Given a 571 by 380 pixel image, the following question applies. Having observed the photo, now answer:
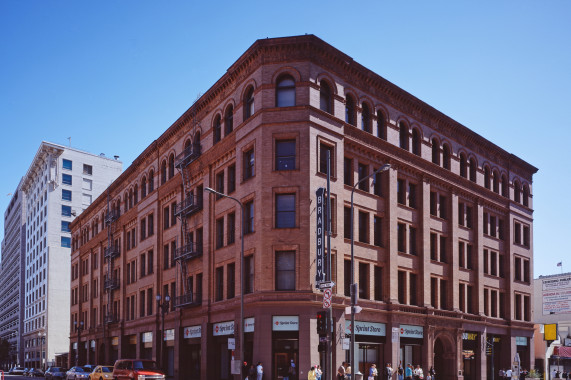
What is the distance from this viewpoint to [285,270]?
36.2 m

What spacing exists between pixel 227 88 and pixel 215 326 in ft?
52.2

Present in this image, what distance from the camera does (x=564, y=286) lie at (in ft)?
207

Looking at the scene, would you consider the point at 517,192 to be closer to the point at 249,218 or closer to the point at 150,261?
the point at 249,218

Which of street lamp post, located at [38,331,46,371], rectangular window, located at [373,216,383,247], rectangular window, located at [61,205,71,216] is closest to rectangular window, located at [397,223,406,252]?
rectangular window, located at [373,216,383,247]

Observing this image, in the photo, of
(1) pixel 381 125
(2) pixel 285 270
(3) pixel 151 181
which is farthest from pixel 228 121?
(3) pixel 151 181

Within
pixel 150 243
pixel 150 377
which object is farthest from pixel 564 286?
pixel 150 377

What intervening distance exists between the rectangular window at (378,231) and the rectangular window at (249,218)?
8493 millimetres

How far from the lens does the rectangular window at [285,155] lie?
37.2m

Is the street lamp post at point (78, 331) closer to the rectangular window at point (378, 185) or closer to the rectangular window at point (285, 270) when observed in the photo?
the rectangular window at point (285, 270)

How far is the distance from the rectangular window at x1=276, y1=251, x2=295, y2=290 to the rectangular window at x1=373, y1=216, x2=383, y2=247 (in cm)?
789

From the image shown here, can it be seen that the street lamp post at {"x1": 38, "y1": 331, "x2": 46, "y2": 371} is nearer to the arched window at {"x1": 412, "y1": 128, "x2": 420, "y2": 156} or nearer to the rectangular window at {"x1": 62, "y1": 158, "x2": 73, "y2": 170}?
the rectangular window at {"x1": 62, "y1": 158, "x2": 73, "y2": 170}

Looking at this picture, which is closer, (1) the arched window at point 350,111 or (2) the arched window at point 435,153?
(1) the arched window at point 350,111

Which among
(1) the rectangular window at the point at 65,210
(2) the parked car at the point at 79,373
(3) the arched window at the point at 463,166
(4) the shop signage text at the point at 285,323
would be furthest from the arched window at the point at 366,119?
(1) the rectangular window at the point at 65,210

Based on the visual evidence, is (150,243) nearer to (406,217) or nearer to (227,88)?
(227,88)
